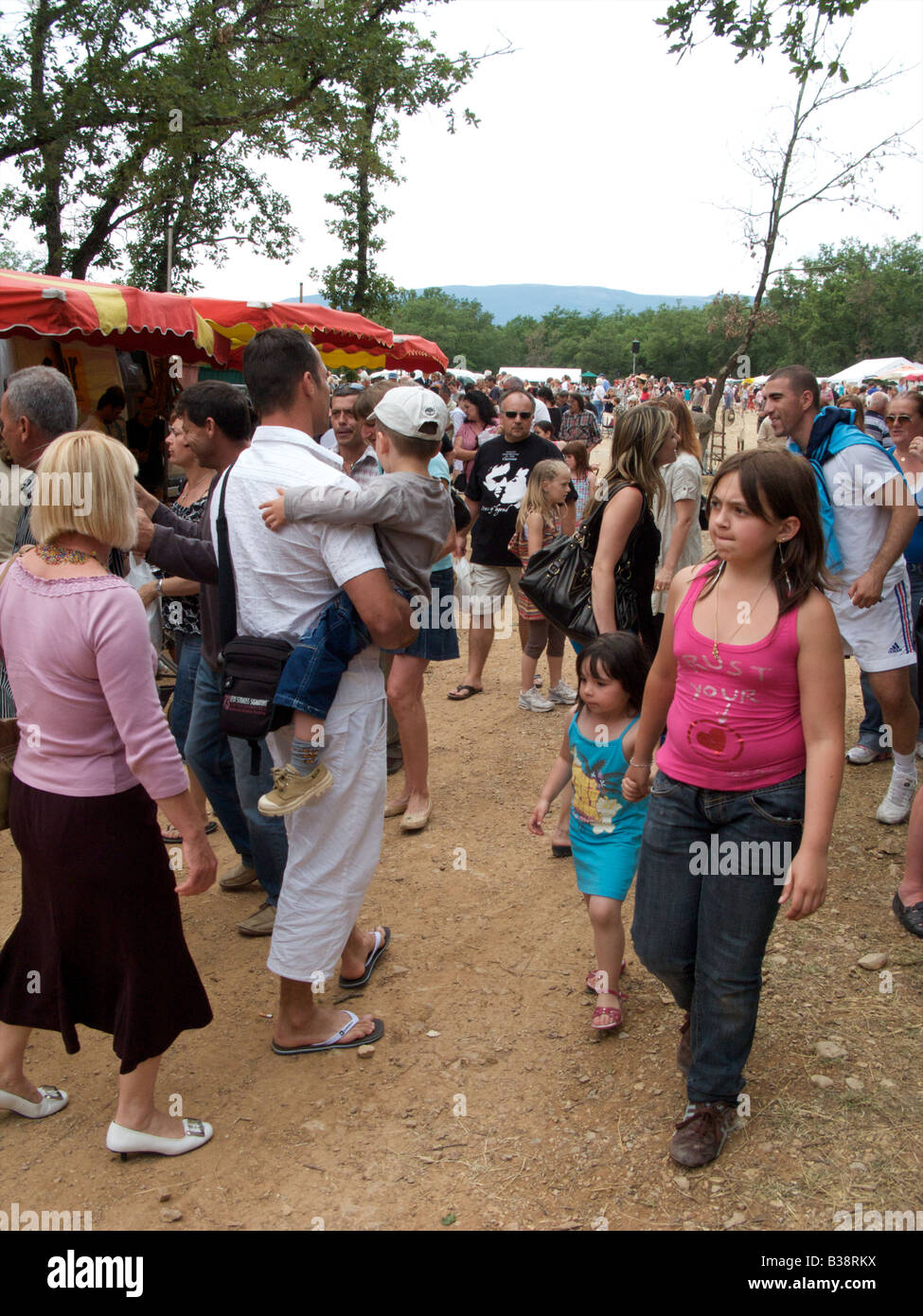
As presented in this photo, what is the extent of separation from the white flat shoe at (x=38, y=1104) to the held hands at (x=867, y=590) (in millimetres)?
3554

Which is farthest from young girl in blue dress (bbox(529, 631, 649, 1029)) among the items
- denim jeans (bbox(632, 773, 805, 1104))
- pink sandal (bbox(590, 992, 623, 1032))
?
denim jeans (bbox(632, 773, 805, 1104))

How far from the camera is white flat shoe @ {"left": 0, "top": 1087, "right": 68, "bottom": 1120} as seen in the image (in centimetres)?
280

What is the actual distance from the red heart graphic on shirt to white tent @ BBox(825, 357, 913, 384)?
1203 inches

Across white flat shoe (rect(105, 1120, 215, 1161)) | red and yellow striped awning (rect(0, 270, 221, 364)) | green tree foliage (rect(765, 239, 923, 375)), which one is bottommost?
white flat shoe (rect(105, 1120, 215, 1161))

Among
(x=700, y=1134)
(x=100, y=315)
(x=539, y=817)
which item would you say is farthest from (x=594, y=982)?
(x=100, y=315)

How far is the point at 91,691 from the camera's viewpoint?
2.36 m

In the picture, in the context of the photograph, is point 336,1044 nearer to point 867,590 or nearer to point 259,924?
point 259,924

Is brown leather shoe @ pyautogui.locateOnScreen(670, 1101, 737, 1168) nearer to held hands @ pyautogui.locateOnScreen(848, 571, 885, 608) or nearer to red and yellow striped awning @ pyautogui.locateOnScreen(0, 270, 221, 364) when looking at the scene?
held hands @ pyautogui.locateOnScreen(848, 571, 885, 608)

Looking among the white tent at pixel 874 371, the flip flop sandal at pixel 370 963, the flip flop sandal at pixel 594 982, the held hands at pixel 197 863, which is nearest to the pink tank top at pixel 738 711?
the flip flop sandal at pixel 594 982

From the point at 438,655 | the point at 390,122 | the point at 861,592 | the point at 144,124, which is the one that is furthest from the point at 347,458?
the point at 390,122

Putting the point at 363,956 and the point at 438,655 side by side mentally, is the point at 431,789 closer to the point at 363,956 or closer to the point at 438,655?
the point at 438,655

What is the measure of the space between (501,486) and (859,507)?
8.53ft

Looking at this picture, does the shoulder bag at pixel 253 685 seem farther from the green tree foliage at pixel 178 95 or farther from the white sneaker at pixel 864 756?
the green tree foliage at pixel 178 95

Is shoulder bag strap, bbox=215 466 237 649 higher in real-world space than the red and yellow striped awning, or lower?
lower
